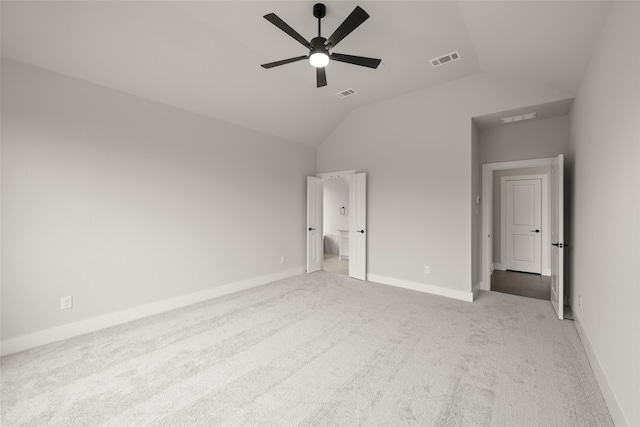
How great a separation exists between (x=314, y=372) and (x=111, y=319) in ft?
8.25

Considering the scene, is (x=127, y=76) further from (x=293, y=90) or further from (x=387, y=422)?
(x=387, y=422)

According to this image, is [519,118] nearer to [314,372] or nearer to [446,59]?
[446,59]

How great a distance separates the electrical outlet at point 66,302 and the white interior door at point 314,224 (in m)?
3.67

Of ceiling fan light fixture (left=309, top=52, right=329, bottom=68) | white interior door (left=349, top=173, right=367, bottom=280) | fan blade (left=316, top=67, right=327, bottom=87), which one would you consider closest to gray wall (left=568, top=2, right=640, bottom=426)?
ceiling fan light fixture (left=309, top=52, right=329, bottom=68)

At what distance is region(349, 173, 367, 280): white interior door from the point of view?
5000 mm

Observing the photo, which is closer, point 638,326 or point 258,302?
point 638,326

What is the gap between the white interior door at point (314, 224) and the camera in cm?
563

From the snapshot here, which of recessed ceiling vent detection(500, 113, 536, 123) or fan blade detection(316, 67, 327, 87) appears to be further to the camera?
recessed ceiling vent detection(500, 113, 536, 123)

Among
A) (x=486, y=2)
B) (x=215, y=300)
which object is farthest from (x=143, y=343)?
(x=486, y=2)

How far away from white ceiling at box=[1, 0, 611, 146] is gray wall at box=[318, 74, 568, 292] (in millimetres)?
302

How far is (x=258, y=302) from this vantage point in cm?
385

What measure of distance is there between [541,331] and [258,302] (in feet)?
11.3

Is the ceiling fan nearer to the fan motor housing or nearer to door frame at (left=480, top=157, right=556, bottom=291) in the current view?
the fan motor housing

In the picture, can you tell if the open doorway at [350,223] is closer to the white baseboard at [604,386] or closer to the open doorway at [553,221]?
the open doorway at [553,221]
